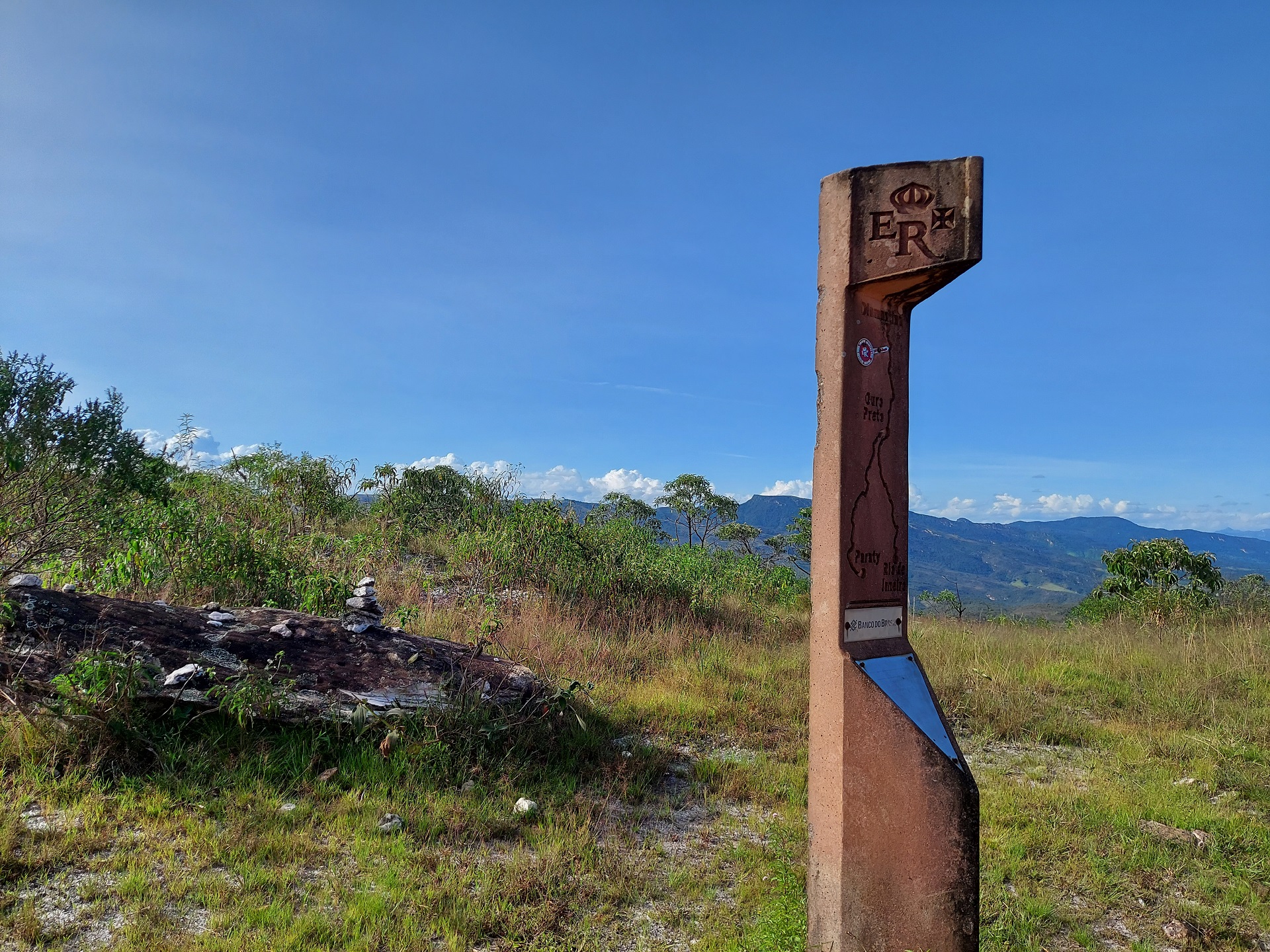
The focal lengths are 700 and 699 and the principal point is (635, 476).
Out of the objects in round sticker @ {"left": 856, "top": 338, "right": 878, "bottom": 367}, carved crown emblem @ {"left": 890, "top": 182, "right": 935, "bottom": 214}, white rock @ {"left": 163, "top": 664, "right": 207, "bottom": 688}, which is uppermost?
carved crown emblem @ {"left": 890, "top": 182, "right": 935, "bottom": 214}

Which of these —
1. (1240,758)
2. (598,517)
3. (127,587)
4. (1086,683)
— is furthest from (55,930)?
(598,517)

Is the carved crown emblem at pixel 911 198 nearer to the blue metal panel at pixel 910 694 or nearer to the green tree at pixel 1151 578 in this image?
the blue metal panel at pixel 910 694

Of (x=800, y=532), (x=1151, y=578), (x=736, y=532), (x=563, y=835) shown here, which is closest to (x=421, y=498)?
(x=563, y=835)

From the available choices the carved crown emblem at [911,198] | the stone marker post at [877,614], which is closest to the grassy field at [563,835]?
the stone marker post at [877,614]

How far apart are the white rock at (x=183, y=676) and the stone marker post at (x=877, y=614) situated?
3.53 m

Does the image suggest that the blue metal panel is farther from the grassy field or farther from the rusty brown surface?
the rusty brown surface

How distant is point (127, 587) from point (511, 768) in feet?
13.9

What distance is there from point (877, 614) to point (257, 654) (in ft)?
12.8

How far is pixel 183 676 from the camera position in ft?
13.3

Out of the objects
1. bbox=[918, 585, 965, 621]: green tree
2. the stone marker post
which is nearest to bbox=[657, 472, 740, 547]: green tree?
bbox=[918, 585, 965, 621]: green tree

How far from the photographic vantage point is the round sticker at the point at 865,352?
9.55 ft

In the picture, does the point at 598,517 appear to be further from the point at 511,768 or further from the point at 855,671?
the point at 855,671

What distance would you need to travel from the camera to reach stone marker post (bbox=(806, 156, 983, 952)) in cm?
273

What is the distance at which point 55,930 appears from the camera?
2.65 m
